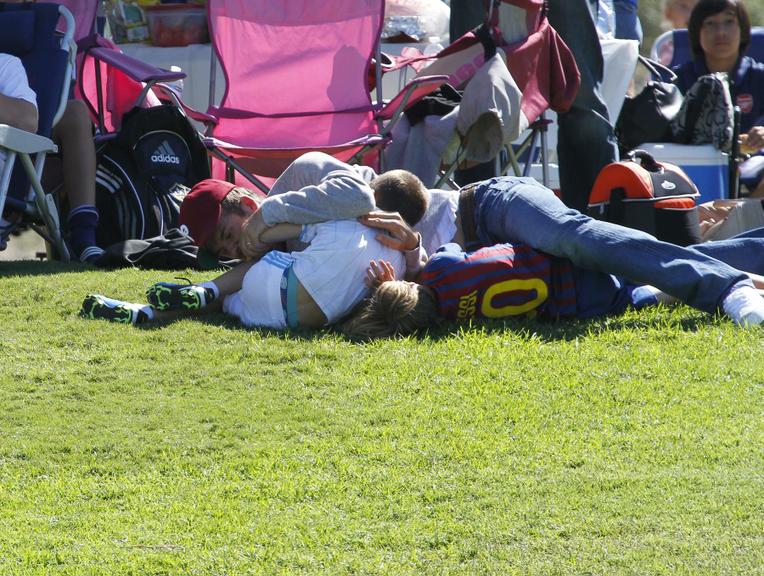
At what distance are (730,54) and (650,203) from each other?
8.28 ft

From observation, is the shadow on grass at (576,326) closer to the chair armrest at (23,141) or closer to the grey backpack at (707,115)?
the chair armrest at (23,141)

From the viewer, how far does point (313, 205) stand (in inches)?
170

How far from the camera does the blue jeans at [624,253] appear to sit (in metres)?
4.10

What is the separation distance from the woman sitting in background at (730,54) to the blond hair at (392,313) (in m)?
3.37

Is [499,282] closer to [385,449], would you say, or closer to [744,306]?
[744,306]

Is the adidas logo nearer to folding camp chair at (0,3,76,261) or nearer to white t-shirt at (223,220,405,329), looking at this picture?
folding camp chair at (0,3,76,261)

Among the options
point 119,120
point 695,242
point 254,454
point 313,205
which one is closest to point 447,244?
point 313,205

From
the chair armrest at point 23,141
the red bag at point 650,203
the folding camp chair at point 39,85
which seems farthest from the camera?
the folding camp chair at point 39,85

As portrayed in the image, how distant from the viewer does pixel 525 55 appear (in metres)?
5.99

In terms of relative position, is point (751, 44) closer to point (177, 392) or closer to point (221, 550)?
point (177, 392)

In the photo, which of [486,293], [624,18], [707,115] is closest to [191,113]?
[486,293]

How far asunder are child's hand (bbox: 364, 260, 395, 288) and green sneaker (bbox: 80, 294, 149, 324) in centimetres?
82

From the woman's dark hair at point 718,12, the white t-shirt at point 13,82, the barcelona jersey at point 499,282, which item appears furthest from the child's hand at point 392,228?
the woman's dark hair at point 718,12

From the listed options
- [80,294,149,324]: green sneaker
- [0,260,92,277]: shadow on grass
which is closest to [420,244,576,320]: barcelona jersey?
[80,294,149,324]: green sneaker
